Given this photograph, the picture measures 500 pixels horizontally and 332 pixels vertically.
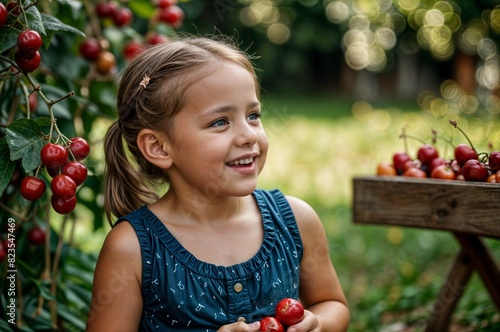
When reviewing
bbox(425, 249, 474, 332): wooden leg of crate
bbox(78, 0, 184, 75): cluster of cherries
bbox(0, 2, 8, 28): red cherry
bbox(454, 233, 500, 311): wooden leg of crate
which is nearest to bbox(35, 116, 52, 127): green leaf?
bbox(0, 2, 8, 28): red cherry

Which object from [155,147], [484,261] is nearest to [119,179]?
[155,147]

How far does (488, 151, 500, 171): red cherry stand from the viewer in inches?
73.5

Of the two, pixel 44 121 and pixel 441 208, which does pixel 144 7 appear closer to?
pixel 44 121

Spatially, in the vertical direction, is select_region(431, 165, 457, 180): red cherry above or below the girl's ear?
above

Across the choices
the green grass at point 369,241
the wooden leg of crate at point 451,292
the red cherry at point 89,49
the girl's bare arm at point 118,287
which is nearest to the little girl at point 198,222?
the girl's bare arm at point 118,287

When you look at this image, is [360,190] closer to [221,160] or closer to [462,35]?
[221,160]

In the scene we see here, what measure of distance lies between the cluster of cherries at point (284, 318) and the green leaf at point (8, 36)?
0.91 m

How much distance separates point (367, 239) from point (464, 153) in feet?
8.90

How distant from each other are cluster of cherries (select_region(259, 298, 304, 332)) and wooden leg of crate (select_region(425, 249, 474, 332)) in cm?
127

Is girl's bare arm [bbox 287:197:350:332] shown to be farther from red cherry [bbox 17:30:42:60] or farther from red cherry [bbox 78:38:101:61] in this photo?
red cherry [bbox 78:38:101:61]

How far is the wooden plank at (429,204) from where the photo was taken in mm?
1897

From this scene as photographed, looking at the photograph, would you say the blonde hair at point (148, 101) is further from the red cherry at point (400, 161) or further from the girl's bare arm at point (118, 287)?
the red cherry at point (400, 161)

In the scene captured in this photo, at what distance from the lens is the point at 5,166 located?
5.22 feet

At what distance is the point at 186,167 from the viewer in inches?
70.1
